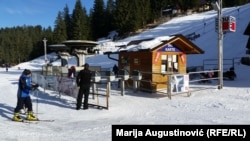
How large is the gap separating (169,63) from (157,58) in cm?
103

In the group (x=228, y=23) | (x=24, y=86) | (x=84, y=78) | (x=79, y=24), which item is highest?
(x=79, y=24)

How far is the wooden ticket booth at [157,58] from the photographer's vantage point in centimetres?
2006

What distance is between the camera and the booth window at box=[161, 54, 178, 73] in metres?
20.7

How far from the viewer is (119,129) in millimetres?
8195

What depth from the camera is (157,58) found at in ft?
66.5

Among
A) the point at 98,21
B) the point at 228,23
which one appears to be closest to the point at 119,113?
the point at 228,23

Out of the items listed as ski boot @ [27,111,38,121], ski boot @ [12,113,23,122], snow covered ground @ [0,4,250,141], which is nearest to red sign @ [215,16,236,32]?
snow covered ground @ [0,4,250,141]

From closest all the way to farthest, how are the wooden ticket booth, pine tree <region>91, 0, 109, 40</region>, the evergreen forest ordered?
the wooden ticket booth
the evergreen forest
pine tree <region>91, 0, 109, 40</region>

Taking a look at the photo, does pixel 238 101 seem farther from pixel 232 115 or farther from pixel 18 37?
pixel 18 37

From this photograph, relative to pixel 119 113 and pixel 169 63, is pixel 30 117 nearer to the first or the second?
pixel 119 113

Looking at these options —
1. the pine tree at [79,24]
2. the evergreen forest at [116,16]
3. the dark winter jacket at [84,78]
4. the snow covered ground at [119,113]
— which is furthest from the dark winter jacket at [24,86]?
the pine tree at [79,24]

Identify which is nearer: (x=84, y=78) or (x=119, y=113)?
(x=119, y=113)

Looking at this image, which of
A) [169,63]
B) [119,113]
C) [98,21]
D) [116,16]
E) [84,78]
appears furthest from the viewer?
[98,21]

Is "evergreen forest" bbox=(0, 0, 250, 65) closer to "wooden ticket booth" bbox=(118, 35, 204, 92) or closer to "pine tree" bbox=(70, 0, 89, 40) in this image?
"pine tree" bbox=(70, 0, 89, 40)
